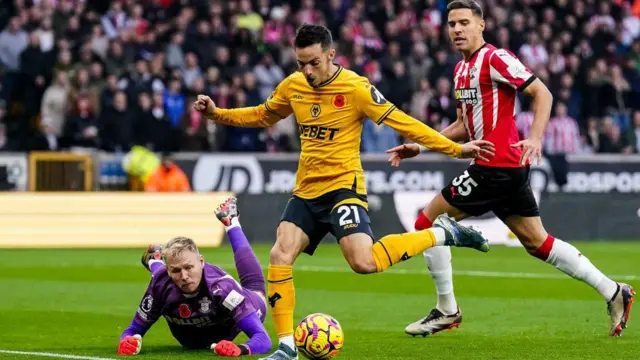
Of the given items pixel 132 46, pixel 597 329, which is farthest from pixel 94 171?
pixel 597 329

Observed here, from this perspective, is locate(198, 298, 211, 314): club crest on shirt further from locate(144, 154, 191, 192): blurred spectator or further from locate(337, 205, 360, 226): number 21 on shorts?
locate(144, 154, 191, 192): blurred spectator

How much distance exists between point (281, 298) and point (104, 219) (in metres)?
13.1

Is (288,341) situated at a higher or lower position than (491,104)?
lower

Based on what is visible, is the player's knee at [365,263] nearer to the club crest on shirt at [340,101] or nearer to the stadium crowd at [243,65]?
the club crest on shirt at [340,101]

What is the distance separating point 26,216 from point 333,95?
12927 millimetres

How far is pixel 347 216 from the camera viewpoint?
26.8 ft

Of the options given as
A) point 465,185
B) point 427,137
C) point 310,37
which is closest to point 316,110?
point 310,37

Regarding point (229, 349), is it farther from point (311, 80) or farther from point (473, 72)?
point (473, 72)

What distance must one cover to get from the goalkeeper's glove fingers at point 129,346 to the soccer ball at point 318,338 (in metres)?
1.14

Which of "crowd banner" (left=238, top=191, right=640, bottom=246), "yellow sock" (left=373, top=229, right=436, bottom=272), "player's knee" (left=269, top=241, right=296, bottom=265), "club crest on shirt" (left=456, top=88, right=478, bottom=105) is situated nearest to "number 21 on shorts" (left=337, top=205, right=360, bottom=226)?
"yellow sock" (left=373, top=229, right=436, bottom=272)

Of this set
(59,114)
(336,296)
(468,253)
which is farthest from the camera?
(59,114)

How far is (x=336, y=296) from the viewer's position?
512 inches

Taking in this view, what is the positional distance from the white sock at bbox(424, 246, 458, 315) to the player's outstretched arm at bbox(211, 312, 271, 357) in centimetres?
172

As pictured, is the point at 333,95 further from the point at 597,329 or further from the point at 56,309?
the point at 56,309
